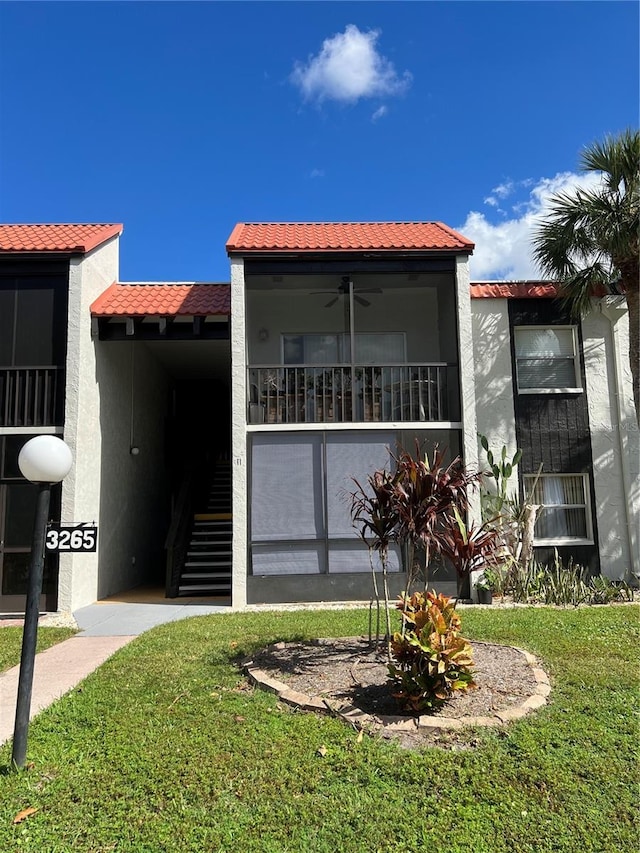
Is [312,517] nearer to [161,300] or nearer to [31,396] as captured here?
[161,300]

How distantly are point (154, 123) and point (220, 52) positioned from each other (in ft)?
5.83

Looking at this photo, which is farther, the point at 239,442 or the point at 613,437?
the point at 613,437

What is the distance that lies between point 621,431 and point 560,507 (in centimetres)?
202

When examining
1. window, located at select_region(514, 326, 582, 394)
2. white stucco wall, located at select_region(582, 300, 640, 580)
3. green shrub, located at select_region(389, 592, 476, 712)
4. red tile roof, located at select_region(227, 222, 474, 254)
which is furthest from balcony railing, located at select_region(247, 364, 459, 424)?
green shrub, located at select_region(389, 592, 476, 712)

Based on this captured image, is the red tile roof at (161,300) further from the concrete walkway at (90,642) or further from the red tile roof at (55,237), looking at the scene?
the concrete walkway at (90,642)

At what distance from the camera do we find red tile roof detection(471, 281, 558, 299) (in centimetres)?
1162

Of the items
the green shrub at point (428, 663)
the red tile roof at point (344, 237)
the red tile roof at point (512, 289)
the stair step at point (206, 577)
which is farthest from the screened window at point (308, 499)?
the green shrub at point (428, 663)

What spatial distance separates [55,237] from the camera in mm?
10906

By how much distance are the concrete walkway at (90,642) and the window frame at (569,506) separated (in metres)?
6.38

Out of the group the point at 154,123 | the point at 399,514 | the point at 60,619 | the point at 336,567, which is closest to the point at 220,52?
the point at 154,123

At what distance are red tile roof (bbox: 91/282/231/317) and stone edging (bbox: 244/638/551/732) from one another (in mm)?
7545

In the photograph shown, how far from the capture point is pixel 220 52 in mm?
8828

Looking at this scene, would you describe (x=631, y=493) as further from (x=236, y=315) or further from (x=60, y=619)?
(x=60, y=619)

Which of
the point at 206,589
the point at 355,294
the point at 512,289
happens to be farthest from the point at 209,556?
the point at 512,289
